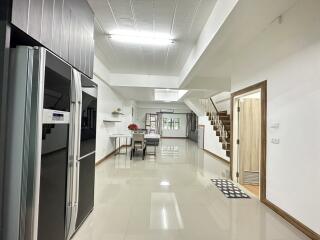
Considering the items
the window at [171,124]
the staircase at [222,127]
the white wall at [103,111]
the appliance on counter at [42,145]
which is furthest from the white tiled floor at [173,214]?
the window at [171,124]

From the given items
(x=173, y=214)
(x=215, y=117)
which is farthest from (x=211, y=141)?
(x=173, y=214)

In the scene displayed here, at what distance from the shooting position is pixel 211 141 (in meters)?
8.81

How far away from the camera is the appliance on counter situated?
1319 millimetres

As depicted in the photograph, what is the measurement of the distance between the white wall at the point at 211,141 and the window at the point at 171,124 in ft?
20.5

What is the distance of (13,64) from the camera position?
1326 mm

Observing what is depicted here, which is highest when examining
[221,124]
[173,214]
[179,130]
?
[221,124]

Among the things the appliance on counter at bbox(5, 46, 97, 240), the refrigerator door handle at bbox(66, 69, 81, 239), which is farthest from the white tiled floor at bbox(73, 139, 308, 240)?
the appliance on counter at bbox(5, 46, 97, 240)

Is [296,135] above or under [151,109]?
under

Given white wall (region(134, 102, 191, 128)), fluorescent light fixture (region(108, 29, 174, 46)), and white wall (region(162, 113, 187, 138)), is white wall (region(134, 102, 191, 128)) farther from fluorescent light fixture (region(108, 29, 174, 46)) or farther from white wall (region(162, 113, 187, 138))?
fluorescent light fixture (region(108, 29, 174, 46))

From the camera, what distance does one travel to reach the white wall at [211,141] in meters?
7.54

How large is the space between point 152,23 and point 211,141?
21.1 feet

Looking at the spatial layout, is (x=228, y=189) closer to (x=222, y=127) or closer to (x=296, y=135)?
(x=296, y=135)

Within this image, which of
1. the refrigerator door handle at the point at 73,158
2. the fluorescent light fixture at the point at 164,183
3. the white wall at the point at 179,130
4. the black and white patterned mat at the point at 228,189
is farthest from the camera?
the white wall at the point at 179,130

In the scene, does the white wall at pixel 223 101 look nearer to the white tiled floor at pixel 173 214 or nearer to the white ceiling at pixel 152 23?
the white ceiling at pixel 152 23
